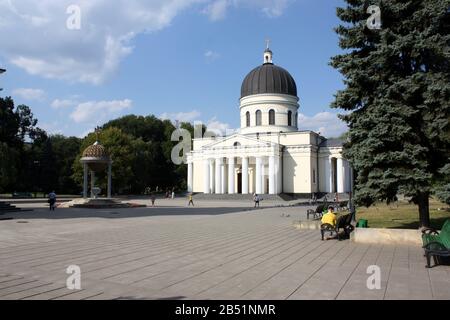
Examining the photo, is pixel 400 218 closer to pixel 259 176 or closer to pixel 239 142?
pixel 259 176

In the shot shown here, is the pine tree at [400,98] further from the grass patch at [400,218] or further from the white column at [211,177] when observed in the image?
the white column at [211,177]

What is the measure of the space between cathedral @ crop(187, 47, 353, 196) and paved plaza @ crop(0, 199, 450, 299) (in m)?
49.6

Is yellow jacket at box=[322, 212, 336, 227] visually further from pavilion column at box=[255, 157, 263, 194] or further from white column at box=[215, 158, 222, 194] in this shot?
white column at box=[215, 158, 222, 194]

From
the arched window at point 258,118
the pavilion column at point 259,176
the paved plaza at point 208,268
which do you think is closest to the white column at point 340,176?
the pavilion column at point 259,176

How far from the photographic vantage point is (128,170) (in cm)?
6284

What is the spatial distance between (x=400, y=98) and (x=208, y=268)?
28.2ft

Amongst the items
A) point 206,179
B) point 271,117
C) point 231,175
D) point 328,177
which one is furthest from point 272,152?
point 206,179

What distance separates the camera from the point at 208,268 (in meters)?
8.84

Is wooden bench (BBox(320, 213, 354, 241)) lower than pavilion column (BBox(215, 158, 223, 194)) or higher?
lower

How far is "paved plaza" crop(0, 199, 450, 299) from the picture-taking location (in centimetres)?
679

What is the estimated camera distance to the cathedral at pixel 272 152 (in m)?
64.1

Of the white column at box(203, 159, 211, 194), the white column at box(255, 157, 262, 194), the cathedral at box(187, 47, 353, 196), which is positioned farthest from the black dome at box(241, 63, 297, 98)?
the white column at box(203, 159, 211, 194)

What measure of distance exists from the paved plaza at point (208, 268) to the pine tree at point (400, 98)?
7.34 ft
